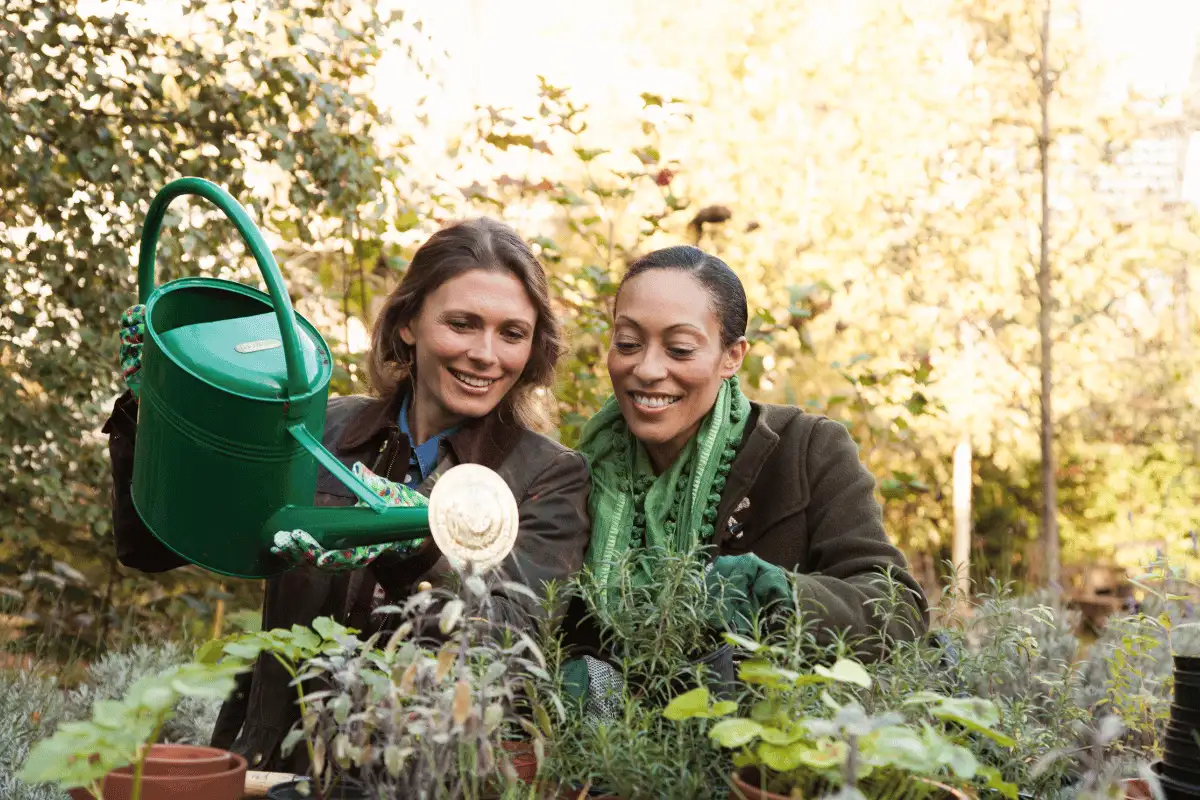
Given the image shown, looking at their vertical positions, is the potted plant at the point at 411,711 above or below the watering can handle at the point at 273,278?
below

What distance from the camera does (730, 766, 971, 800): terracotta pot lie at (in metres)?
1.08

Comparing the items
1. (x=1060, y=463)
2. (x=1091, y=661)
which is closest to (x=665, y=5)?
(x=1060, y=463)

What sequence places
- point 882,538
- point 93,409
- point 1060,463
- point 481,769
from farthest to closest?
point 1060,463 < point 93,409 < point 882,538 < point 481,769

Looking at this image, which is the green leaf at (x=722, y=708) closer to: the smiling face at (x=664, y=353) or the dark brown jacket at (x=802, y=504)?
the dark brown jacket at (x=802, y=504)

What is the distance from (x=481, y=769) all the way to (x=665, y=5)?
23.3ft

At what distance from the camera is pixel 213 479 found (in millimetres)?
1364

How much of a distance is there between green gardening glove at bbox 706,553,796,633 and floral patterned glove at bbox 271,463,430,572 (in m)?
0.41

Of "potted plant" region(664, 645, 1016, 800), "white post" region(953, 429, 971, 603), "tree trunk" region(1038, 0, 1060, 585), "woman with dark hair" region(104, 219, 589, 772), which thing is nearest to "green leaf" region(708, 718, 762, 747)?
"potted plant" region(664, 645, 1016, 800)

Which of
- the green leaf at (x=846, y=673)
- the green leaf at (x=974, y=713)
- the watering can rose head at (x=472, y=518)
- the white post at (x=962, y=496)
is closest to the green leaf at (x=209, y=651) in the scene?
the watering can rose head at (x=472, y=518)

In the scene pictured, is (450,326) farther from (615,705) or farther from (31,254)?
(31,254)

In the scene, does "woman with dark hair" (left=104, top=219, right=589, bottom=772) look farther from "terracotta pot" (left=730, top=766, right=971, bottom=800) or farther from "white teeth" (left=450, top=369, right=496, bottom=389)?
"terracotta pot" (left=730, top=766, right=971, bottom=800)

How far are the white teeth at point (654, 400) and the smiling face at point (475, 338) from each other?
0.23 m

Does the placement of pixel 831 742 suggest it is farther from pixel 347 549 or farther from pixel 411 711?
pixel 347 549

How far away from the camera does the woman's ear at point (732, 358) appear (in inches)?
91.6
